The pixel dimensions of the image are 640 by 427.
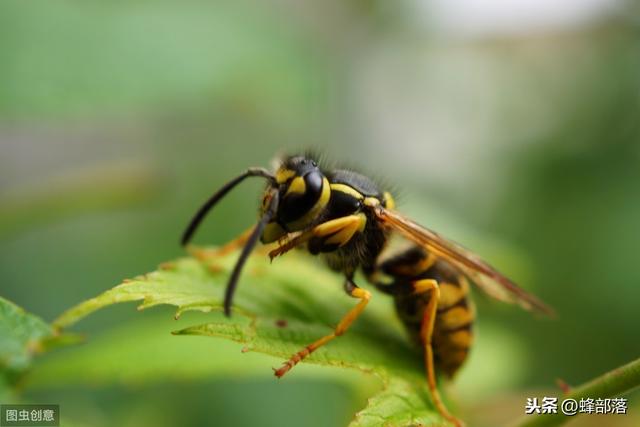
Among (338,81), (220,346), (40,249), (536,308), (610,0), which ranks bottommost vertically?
(40,249)

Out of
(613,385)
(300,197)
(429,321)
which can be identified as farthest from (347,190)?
(613,385)

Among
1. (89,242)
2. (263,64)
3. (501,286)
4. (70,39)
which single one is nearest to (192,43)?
(263,64)

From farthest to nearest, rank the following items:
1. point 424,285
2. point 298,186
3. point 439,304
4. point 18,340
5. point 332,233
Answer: point 439,304, point 424,285, point 332,233, point 298,186, point 18,340

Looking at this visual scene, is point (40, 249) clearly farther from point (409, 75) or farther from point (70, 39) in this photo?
point (409, 75)

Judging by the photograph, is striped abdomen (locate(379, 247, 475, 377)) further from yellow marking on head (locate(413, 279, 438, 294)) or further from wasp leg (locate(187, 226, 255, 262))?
wasp leg (locate(187, 226, 255, 262))

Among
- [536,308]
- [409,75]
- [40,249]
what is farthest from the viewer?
[409,75]

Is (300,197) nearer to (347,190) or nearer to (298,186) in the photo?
(298,186)
